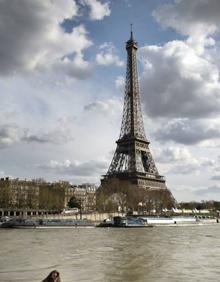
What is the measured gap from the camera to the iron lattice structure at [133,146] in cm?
10150

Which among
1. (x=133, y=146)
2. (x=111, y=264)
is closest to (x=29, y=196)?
(x=133, y=146)

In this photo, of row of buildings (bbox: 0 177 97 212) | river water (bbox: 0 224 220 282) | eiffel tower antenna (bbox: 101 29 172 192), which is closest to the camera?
river water (bbox: 0 224 220 282)

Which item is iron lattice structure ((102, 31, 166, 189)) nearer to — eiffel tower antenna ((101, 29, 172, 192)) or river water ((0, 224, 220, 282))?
eiffel tower antenna ((101, 29, 172, 192))

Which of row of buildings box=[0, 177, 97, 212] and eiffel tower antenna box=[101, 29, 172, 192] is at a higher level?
eiffel tower antenna box=[101, 29, 172, 192]

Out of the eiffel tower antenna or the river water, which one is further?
the eiffel tower antenna

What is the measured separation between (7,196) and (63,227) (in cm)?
Result: 2432

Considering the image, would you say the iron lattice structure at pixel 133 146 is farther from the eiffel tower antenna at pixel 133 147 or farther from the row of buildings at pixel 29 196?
the row of buildings at pixel 29 196

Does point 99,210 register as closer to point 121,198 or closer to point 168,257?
point 121,198


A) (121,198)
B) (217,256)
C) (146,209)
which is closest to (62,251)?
(217,256)

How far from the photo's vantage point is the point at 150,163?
108312 millimetres

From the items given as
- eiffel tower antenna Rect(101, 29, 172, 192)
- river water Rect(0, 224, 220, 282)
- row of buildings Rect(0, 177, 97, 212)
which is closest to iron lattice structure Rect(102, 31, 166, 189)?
eiffel tower antenna Rect(101, 29, 172, 192)

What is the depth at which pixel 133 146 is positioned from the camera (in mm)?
101562

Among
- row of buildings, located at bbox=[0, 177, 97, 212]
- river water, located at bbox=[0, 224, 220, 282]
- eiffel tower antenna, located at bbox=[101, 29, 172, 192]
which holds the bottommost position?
river water, located at bbox=[0, 224, 220, 282]

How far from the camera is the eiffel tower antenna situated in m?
101
